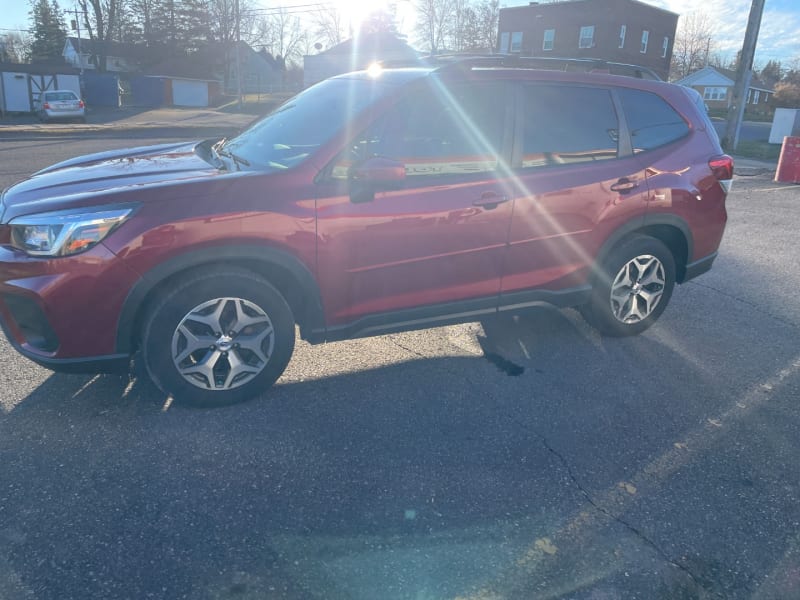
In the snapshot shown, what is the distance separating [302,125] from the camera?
13.1 ft

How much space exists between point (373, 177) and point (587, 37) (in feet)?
156

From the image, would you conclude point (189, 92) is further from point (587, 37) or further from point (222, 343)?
point (222, 343)

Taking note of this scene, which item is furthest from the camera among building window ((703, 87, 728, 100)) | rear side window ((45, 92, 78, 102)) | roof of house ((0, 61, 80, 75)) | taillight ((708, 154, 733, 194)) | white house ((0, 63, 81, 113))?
building window ((703, 87, 728, 100))

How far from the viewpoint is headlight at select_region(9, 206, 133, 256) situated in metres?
3.04

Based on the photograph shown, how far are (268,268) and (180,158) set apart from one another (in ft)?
3.81

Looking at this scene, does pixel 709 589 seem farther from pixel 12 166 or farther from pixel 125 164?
pixel 12 166

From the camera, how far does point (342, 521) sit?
267 cm

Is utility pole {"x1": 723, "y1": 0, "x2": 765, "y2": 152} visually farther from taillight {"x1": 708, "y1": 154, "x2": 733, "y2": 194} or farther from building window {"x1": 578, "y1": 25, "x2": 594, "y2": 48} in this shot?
building window {"x1": 578, "y1": 25, "x2": 594, "y2": 48}

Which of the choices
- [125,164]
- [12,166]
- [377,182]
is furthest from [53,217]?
[12,166]

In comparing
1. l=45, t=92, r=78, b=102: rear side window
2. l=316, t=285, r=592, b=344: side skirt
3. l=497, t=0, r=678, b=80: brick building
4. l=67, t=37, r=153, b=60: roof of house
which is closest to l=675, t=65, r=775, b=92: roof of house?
l=497, t=0, r=678, b=80: brick building

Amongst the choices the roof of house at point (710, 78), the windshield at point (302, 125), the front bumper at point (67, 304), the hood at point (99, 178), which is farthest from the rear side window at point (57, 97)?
the roof of house at point (710, 78)

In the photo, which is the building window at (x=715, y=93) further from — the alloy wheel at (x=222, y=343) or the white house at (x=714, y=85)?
the alloy wheel at (x=222, y=343)

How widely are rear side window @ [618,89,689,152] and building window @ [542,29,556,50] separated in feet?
153

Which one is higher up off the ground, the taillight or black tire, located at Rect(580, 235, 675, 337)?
the taillight
